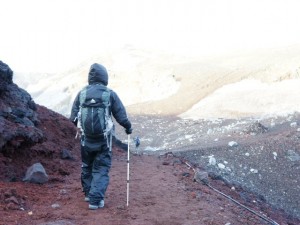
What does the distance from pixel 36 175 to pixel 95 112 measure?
2169mm

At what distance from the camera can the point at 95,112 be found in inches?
248

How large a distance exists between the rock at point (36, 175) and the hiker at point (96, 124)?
1.47m

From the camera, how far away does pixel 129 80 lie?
47.2 metres

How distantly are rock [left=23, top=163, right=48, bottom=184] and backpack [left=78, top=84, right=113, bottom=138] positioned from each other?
72.8 inches

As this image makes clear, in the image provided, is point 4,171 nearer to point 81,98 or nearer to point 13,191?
point 13,191

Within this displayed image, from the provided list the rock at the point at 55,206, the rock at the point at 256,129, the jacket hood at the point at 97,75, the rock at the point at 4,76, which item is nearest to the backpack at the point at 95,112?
the jacket hood at the point at 97,75

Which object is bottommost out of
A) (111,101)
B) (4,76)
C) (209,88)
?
(111,101)

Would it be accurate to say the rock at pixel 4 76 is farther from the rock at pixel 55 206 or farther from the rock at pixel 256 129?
the rock at pixel 256 129

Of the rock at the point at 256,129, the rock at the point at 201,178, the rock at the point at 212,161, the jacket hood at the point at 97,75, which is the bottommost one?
the rock at the point at 212,161

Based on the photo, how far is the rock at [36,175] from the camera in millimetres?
7676

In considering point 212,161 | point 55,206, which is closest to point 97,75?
point 55,206

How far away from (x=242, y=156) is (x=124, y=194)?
6.13m

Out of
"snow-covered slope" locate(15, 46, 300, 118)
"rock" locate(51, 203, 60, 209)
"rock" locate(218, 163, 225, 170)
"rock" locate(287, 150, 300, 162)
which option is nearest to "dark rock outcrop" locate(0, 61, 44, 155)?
"rock" locate(51, 203, 60, 209)

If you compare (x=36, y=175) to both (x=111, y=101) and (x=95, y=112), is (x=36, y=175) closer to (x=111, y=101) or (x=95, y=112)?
(x=95, y=112)
